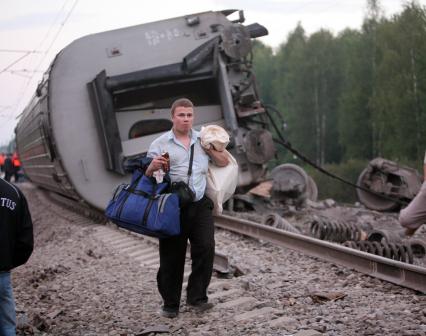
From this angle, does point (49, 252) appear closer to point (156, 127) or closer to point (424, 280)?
point (156, 127)

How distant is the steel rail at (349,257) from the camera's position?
4.90 metres

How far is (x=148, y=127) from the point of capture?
35.0 ft

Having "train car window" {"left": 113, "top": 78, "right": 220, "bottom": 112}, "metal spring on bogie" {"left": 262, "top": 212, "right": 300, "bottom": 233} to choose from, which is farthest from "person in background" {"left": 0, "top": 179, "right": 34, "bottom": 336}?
"train car window" {"left": 113, "top": 78, "right": 220, "bottom": 112}

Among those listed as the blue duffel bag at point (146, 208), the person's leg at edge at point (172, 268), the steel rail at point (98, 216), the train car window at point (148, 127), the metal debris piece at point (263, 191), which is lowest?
the metal debris piece at point (263, 191)

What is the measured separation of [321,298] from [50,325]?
7.02ft

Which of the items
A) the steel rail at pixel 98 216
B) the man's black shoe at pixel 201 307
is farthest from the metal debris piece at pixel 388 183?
the man's black shoe at pixel 201 307

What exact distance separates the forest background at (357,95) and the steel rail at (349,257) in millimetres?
17273

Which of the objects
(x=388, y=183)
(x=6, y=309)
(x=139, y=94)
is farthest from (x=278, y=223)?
(x=6, y=309)

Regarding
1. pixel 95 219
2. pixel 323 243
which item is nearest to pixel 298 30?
pixel 95 219

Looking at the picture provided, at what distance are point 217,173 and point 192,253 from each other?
0.62 metres

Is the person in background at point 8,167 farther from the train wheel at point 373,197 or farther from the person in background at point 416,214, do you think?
the person in background at point 416,214

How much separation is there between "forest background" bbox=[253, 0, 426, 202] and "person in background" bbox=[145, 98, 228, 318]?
2069 cm

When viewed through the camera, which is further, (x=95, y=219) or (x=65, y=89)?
(x=95, y=219)

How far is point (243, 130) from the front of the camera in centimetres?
1049
